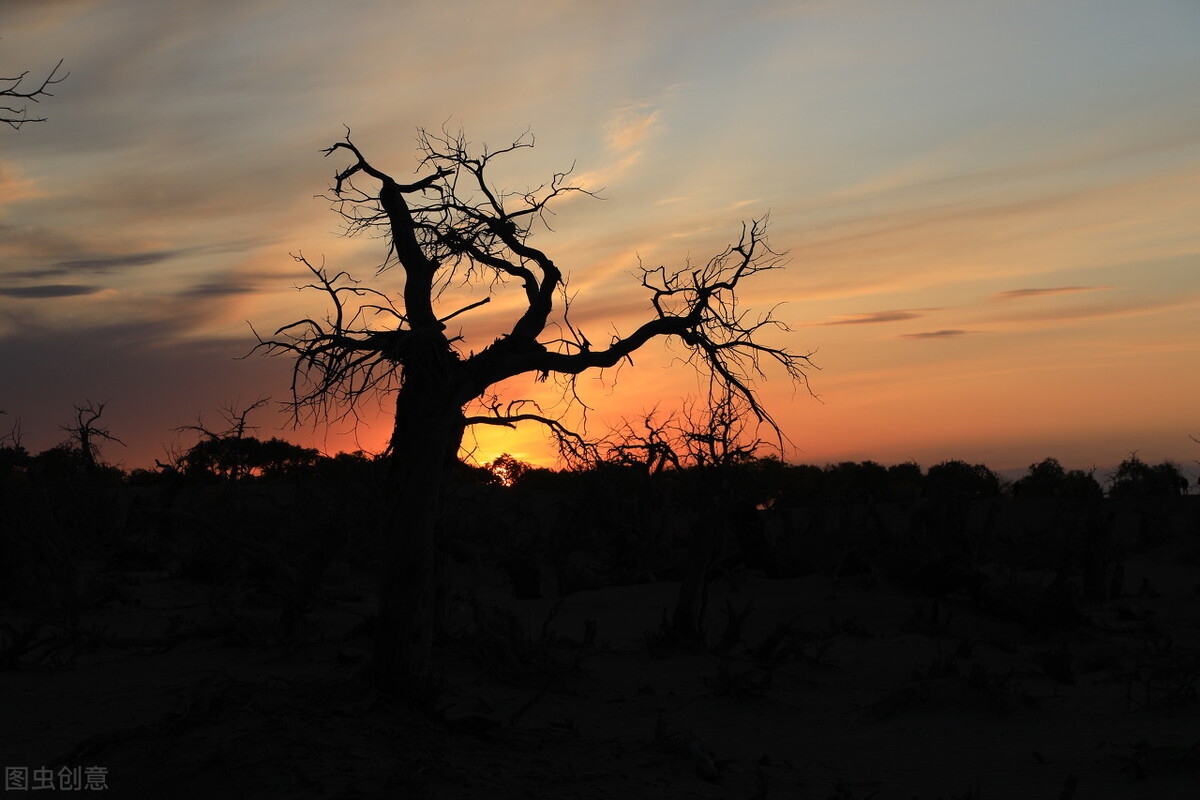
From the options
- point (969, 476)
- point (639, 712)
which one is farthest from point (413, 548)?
point (969, 476)

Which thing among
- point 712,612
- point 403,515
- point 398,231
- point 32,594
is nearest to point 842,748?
point 403,515

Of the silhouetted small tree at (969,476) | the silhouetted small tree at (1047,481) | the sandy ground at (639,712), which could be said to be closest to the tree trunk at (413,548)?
the sandy ground at (639,712)

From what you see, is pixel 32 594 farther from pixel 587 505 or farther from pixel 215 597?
pixel 587 505

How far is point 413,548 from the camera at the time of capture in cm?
859

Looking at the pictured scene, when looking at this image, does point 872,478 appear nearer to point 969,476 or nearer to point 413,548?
point 969,476

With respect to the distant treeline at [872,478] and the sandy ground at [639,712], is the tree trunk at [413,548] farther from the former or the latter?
the distant treeline at [872,478]

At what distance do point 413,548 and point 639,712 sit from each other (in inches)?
135

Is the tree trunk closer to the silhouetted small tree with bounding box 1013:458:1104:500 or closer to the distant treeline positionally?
the distant treeline

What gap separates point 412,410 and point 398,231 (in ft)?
5.34

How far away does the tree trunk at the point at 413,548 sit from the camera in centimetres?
859

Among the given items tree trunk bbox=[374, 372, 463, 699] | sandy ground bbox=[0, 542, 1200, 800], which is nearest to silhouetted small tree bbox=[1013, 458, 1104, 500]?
sandy ground bbox=[0, 542, 1200, 800]

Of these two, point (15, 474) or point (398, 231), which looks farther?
point (15, 474)

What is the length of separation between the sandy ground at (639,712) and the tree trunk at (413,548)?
1.37 feet

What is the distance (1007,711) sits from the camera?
9.84m
